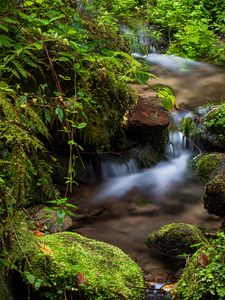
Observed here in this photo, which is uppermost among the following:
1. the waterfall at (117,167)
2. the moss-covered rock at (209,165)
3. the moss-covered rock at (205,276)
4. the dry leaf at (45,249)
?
the dry leaf at (45,249)

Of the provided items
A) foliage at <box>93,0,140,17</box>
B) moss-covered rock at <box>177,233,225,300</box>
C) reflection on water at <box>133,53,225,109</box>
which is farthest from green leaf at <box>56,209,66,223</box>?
foliage at <box>93,0,140,17</box>

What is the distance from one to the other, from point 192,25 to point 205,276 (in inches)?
382

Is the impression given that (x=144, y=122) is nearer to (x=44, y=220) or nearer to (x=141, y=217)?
(x=141, y=217)

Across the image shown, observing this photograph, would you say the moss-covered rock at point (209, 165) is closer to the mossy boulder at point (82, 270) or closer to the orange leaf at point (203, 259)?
the mossy boulder at point (82, 270)

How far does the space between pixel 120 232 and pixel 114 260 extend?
1534mm

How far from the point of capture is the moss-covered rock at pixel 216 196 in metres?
4.52

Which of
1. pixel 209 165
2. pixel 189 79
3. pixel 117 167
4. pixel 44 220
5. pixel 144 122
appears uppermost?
pixel 144 122

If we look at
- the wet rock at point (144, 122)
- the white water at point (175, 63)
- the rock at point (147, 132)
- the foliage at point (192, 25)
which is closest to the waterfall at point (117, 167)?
the rock at point (147, 132)

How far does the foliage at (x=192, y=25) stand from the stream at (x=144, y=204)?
3.86 m

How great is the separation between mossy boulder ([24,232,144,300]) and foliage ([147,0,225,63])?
331 inches

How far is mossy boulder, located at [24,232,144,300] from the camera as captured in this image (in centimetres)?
298

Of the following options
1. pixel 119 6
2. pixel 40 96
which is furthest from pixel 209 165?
pixel 119 6

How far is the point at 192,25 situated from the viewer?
11594 mm

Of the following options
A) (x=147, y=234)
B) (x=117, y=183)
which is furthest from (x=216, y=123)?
(x=147, y=234)
